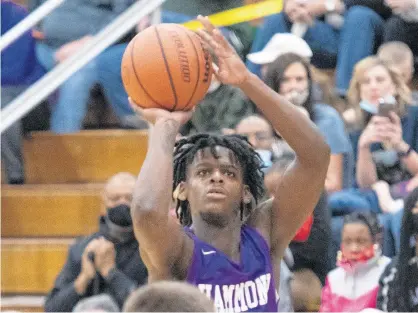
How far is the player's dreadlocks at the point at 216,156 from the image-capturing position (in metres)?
4.04

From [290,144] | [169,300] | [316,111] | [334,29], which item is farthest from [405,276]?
[169,300]

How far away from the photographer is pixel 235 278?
3863 mm

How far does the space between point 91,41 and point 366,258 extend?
191cm

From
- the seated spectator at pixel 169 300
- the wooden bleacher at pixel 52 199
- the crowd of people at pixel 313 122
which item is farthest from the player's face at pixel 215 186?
the wooden bleacher at pixel 52 199

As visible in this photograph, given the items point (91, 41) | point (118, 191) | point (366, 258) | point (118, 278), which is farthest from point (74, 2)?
point (366, 258)

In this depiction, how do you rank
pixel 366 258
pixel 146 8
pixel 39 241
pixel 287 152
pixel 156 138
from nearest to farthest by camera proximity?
pixel 156 138 < pixel 366 258 < pixel 287 152 < pixel 146 8 < pixel 39 241

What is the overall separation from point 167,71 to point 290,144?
460 mm

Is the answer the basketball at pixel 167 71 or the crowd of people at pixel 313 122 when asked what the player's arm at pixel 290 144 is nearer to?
the basketball at pixel 167 71

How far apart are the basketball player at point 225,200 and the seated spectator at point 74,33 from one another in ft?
7.73

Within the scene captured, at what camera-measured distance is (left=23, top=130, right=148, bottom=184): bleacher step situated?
6.84 m

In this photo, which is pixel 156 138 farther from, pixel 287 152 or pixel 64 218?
pixel 64 218

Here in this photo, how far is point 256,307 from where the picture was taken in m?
3.88

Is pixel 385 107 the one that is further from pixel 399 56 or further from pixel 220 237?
pixel 220 237

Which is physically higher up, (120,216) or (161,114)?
(161,114)
